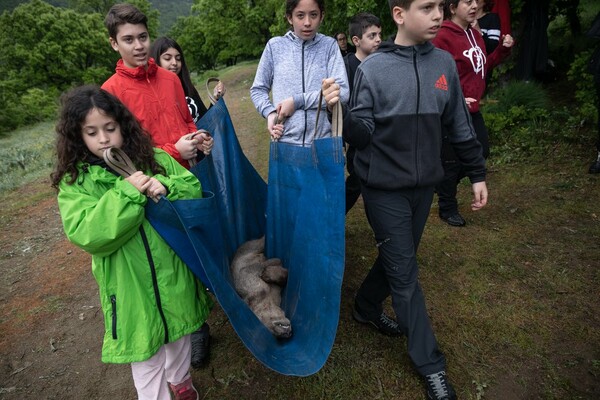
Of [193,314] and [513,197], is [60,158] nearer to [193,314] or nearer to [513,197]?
[193,314]

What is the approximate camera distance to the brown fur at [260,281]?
6.81 ft

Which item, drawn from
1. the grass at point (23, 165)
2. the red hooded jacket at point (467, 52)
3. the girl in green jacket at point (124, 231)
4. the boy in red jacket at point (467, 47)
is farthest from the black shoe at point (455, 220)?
the grass at point (23, 165)

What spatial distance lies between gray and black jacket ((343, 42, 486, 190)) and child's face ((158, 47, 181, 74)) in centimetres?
164

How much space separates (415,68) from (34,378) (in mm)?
2868

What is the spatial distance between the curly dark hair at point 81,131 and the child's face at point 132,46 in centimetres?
52

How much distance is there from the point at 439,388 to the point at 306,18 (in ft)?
6.89

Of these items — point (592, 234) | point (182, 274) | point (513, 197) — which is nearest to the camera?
point (182, 274)

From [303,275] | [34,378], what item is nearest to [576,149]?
[303,275]

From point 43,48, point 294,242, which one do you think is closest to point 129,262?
point 294,242

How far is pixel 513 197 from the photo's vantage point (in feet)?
12.4

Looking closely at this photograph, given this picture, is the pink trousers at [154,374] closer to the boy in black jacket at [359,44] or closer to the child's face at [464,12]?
the boy in black jacket at [359,44]

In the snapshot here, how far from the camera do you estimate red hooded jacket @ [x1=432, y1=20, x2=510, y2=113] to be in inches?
113

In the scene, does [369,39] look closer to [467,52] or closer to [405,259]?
[467,52]

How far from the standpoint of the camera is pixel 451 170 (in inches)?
131
